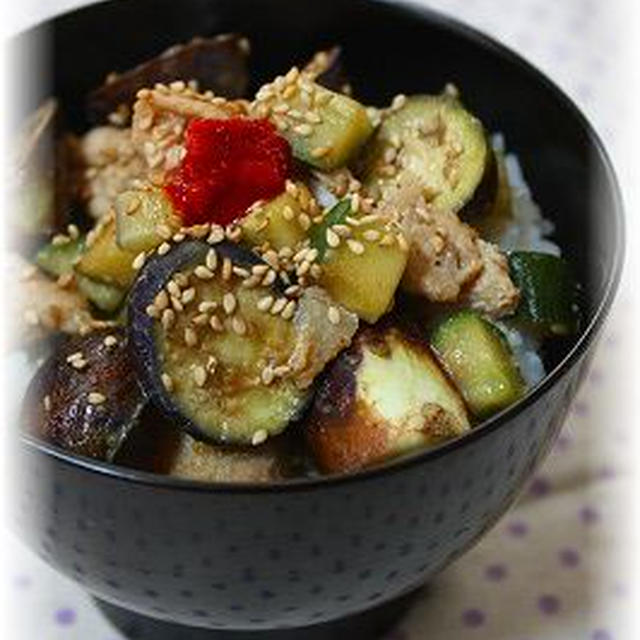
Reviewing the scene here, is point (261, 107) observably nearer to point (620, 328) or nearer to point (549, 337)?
point (549, 337)

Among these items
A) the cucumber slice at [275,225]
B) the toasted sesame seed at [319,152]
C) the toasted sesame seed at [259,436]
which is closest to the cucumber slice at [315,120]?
the toasted sesame seed at [319,152]

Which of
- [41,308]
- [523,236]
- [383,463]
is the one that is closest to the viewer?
[383,463]

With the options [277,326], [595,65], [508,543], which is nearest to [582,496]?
[508,543]

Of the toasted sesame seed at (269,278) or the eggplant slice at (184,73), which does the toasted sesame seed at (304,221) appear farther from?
the eggplant slice at (184,73)

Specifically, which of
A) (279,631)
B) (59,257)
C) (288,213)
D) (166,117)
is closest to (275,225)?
(288,213)

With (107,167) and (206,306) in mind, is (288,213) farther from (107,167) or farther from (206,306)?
(107,167)
